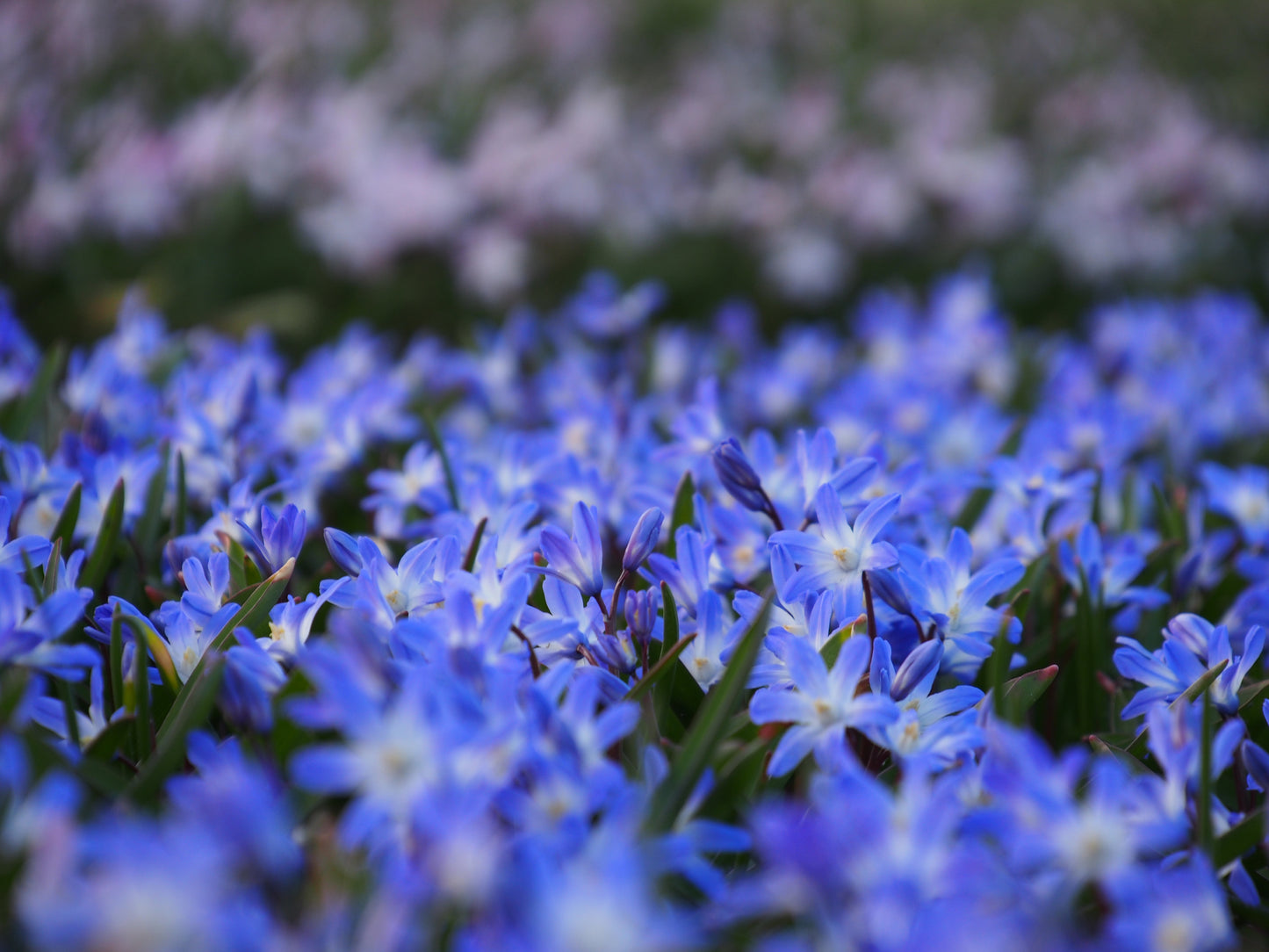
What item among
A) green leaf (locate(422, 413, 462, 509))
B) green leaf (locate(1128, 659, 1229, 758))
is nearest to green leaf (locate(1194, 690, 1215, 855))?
green leaf (locate(1128, 659, 1229, 758))

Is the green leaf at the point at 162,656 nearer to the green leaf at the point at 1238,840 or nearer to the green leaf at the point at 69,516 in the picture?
the green leaf at the point at 69,516

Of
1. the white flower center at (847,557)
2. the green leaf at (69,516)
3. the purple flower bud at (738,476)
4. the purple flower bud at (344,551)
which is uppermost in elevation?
the purple flower bud at (738,476)

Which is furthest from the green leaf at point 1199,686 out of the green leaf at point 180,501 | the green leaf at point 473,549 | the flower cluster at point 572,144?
the flower cluster at point 572,144

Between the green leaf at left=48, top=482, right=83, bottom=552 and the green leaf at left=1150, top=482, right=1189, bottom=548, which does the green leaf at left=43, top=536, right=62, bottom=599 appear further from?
the green leaf at left=1150, top=482, right=1189, bottom=548

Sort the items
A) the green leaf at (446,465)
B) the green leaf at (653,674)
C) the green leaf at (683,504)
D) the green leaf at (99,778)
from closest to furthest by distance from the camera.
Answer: the green leaf at (99,778), the green leaf at (653,674), the green leaf at (683,504), the green leaf at (446,465)

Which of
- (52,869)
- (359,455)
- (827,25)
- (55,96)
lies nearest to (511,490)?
Answer: (359,455)

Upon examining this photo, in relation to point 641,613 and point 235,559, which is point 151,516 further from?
point 641,613
